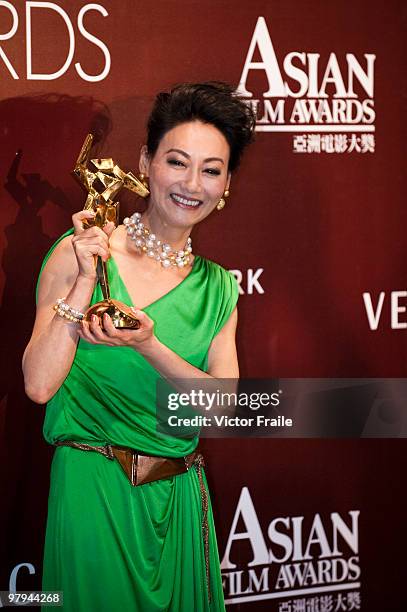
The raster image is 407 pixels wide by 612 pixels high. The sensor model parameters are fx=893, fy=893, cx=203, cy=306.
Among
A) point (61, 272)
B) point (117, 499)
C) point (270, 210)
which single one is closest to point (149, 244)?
point (61, 272)

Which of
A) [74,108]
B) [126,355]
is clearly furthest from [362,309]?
[74,108]

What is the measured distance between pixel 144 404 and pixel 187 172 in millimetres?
559

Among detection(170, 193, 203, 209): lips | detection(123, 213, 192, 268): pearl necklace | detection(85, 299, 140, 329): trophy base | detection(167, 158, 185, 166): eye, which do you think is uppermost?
detection(167, 158, 185, 166): eye

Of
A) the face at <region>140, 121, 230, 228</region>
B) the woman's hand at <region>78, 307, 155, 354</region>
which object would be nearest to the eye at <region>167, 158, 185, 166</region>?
the face at <region>140, 121, 230, 228</region>

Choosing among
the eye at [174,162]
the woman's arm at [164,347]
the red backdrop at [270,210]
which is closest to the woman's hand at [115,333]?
the woman's arm at [164,347]

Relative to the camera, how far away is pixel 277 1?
7.95 feet

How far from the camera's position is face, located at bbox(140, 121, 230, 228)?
209cm

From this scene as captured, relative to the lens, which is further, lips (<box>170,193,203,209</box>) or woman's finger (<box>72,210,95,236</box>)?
lips (<box>170,193,203,209</box>)

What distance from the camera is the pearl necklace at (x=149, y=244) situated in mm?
2162

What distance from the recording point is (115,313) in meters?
1.90

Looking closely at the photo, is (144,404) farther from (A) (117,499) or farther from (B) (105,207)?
(B) (105,207)

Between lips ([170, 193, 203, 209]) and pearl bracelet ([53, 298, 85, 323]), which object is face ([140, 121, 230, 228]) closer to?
lips ([170, 193, 203, 209])

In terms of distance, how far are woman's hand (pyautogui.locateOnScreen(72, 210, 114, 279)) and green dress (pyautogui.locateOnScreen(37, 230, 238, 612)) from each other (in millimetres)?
174

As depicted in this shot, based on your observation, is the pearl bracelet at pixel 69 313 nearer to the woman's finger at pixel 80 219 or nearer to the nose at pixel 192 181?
the woman's finger at pixel 80 219
